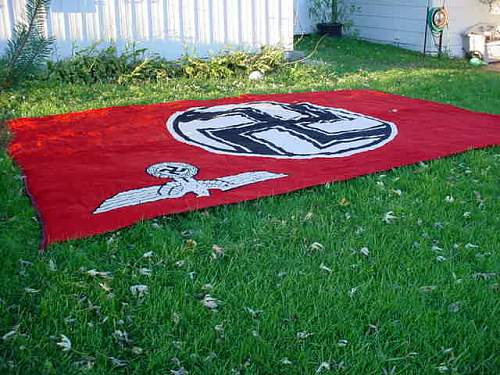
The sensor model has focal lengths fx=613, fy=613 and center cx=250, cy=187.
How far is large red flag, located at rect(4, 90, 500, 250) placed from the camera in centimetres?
333

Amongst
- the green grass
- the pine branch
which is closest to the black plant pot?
the green grass

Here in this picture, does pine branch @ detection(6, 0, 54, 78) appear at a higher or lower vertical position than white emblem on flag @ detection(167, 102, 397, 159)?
higher

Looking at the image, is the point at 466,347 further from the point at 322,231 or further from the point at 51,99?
the point at 51,99

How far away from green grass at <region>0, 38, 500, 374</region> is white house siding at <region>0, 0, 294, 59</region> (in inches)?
152

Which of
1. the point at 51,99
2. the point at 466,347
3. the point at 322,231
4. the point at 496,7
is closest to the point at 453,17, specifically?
the point at 496,7

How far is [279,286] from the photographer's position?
2.48 m

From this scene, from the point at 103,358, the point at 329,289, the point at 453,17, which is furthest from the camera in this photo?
the point at 453,17

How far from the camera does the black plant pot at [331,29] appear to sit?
1182 cm

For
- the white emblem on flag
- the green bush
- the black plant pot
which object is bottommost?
the white emblem on flag

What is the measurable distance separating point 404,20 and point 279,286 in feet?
31.7

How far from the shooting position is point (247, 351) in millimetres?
2055

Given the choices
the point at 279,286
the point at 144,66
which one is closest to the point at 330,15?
the point at 144,66

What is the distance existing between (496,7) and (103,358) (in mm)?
10965

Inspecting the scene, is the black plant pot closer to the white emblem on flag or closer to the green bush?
the green bush
